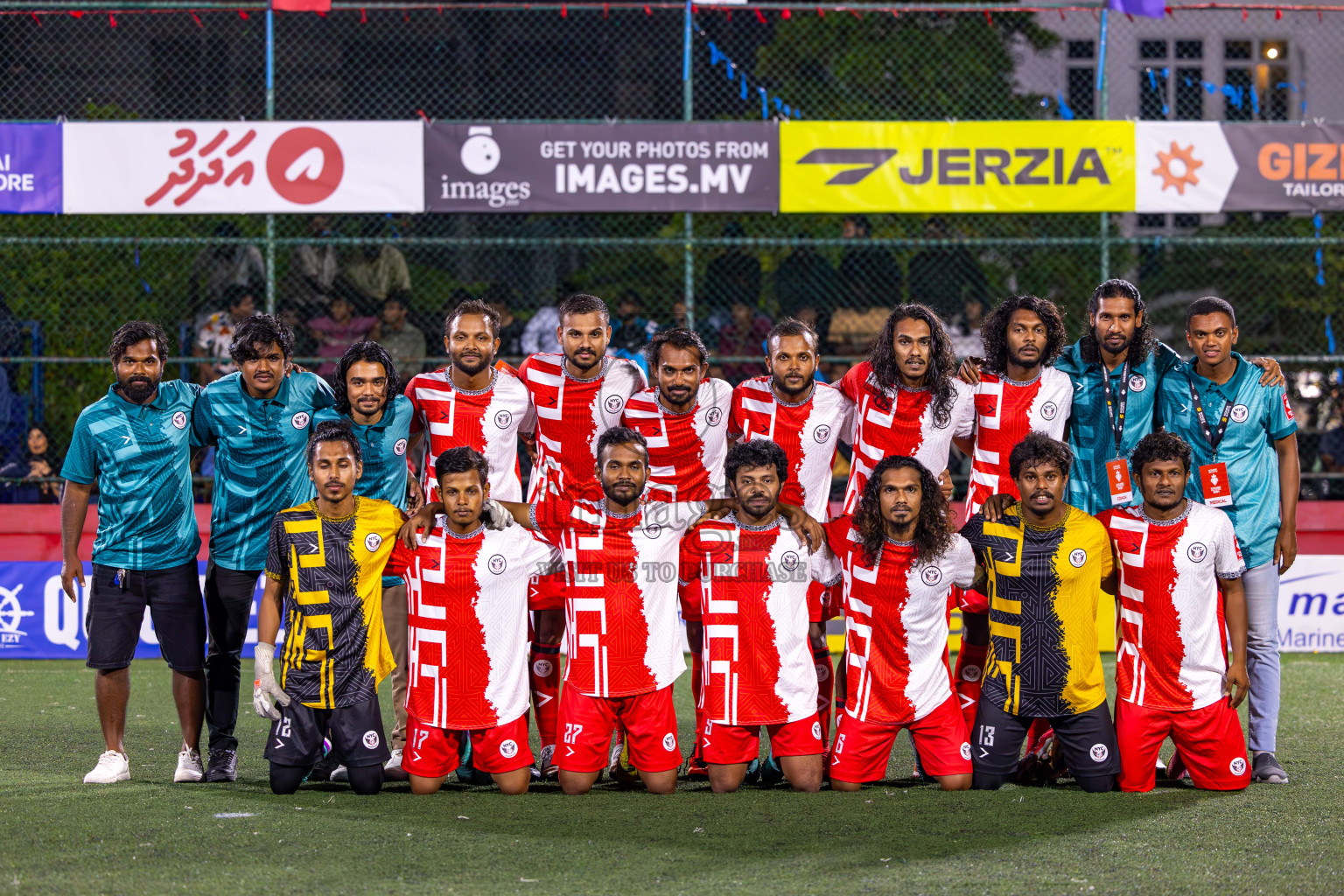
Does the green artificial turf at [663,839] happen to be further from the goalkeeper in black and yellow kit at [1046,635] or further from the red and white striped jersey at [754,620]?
the red and white striped jersey at [754,620]

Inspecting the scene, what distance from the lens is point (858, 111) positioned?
46.3ft

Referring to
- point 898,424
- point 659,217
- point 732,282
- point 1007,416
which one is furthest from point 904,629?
point 659,217

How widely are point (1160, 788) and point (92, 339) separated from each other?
32.1 ft

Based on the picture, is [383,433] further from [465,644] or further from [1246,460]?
[1246,460]

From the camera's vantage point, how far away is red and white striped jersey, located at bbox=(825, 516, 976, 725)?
5371 millimetres

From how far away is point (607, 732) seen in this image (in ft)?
17.6

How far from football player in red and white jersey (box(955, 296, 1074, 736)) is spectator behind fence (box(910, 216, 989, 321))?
5.60m

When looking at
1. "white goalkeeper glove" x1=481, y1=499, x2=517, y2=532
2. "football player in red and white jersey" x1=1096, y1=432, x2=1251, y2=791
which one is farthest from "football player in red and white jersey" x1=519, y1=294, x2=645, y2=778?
"football player in red and white jersey" x1=1096, y1=432, x2=1251, y2=791

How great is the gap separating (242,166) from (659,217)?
5212 mm

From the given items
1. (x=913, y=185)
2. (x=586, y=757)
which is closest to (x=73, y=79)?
(x=913, y=185)

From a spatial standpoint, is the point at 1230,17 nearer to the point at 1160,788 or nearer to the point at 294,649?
the point at 1160,788

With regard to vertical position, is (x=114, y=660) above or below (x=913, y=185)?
below

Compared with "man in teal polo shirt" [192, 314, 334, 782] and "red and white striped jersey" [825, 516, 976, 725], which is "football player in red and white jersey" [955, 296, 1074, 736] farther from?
"man in teal polo shirt" [192, 314, 334, 782]

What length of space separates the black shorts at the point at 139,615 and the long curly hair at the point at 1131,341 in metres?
3.78
